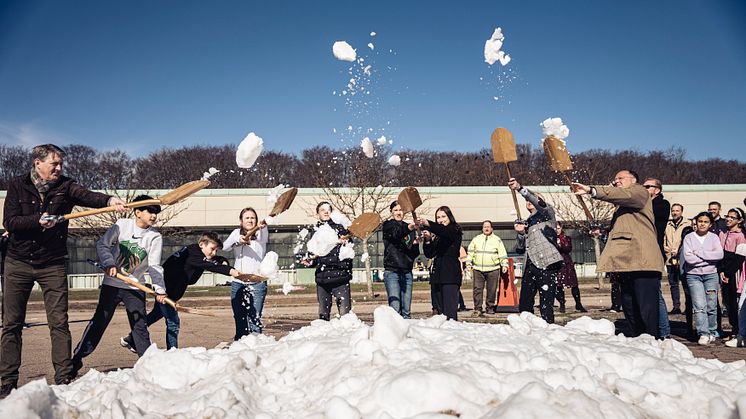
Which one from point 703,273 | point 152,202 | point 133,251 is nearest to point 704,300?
point 703,273

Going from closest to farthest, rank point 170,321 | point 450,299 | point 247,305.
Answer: point 170,321 < point 247,305 < point 450,299

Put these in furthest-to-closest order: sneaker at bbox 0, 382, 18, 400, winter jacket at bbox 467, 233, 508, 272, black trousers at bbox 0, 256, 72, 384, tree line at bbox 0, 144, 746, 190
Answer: tree line at bbox 0, 144, 746, 190 → winter jacket at bbox 467, 233, 508, 272 → black trousers at bbox 0, 256, 72, 384 → sneaker at bbox 0, 382, 18, 400

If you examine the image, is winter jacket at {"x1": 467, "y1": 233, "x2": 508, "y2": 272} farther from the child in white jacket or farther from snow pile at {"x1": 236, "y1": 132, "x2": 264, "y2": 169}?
the child in white jacket

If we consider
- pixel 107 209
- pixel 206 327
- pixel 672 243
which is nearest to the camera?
pixel 107 209

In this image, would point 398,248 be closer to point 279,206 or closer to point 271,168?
point 279,206

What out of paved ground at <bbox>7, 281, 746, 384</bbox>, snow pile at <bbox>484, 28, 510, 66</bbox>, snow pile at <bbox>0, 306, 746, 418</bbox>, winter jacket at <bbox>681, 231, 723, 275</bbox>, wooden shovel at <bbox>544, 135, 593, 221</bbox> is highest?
snow pile at <bbox>484, 28, 510, 66</bbox>

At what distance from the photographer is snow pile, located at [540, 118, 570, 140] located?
742 cm

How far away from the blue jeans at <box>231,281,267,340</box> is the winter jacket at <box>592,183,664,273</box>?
3.85 m

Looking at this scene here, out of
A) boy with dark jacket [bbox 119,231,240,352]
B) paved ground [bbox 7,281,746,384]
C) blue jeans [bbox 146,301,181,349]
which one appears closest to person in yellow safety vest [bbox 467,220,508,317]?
paved ground [bbox 7,281,746,384]

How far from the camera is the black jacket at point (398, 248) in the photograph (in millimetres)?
8758

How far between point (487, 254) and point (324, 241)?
5.71 metres

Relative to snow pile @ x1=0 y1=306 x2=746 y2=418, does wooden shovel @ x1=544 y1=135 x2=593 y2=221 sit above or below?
above

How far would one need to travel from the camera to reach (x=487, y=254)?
1288 centimetres

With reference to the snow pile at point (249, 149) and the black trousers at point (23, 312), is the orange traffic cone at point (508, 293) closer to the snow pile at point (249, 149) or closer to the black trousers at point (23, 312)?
the snow pile at point (249, 149)
